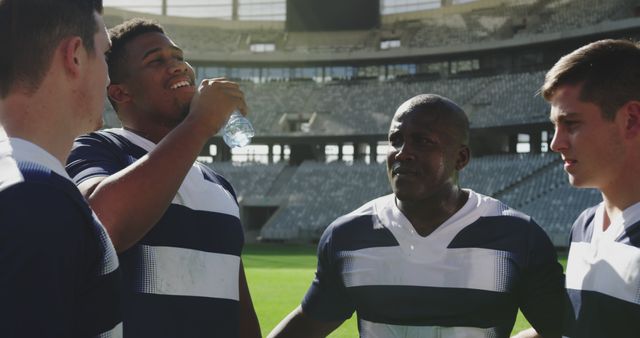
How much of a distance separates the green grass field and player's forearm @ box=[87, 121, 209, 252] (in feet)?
24.4

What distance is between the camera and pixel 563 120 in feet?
9.25

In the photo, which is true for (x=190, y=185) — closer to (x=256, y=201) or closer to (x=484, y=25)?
(x=256, y=201)

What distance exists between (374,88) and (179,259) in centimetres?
4916

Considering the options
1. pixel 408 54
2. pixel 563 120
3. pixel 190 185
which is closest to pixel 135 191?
pixel 190 185

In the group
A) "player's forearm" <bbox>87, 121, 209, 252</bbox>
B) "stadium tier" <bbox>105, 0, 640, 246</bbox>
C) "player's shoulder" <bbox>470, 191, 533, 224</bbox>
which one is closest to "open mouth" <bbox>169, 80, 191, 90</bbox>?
"player's forearm" <bbox>87, 121, 209, 252</bbox>

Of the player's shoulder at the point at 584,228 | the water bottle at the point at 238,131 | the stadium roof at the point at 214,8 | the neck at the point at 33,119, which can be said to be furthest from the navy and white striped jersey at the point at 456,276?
the stadium roof at the point at 214,8

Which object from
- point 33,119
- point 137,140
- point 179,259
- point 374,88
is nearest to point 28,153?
point 33,119

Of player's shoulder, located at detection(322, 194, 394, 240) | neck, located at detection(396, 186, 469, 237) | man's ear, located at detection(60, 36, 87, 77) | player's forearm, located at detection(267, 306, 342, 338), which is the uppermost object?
man's ear, located at detection(60, 36, 87, 77)

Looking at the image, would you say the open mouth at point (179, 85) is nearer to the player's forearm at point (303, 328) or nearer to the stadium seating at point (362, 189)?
the player's forearm at point (303, 328)

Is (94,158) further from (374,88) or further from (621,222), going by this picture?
(374,88)

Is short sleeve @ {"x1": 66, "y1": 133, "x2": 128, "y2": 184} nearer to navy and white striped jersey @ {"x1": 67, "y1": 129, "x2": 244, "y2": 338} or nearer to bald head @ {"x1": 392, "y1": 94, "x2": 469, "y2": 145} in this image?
navy and white striped jersey @ {"x1": 67, "y1": 129, "x2": 244, "y2": 338}

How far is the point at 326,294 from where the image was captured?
3348 mm

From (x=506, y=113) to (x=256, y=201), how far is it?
16.3 meters

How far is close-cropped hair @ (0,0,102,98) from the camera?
173 centimetres
